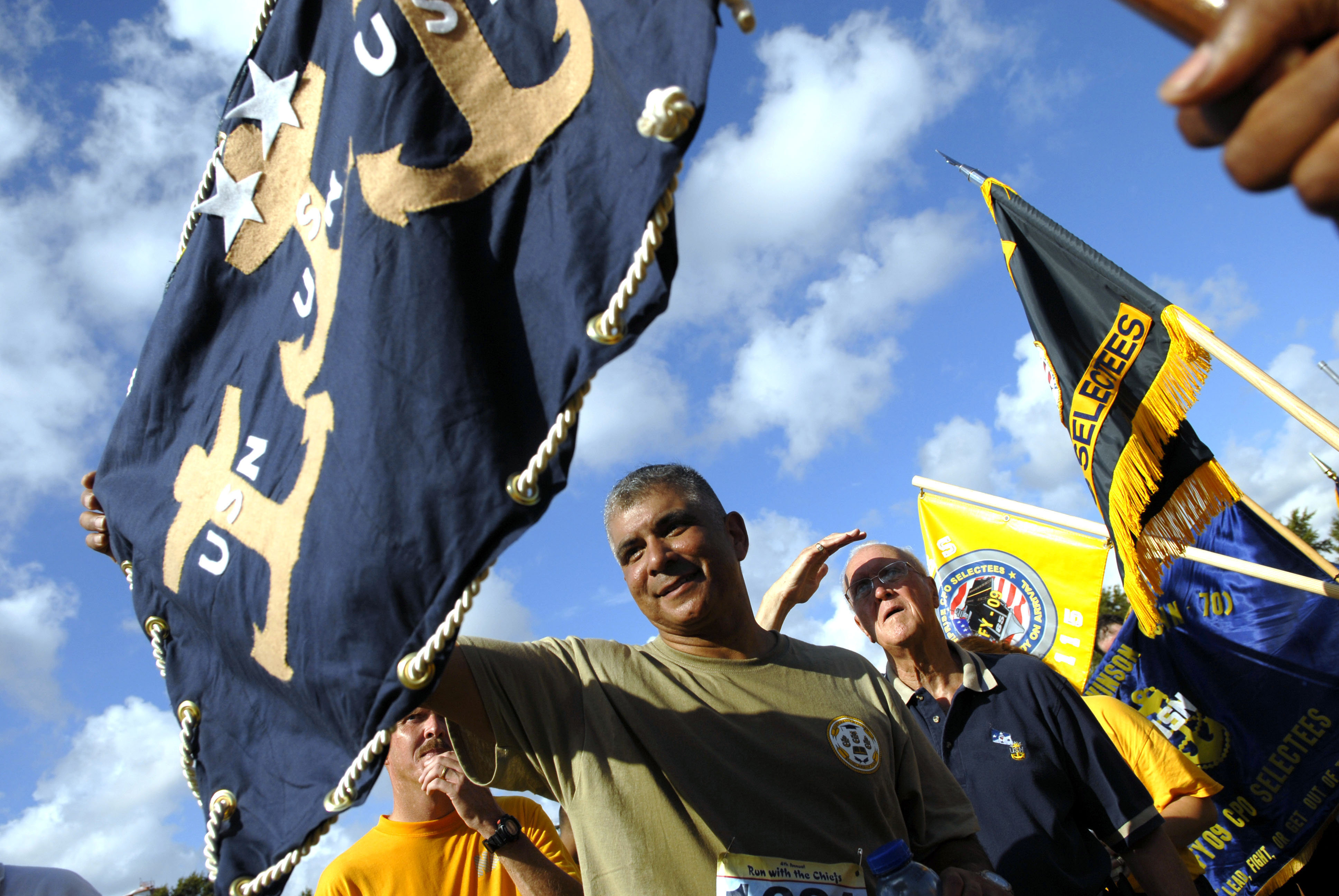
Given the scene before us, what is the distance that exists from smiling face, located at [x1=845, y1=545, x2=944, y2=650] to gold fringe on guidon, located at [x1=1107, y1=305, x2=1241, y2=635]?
58.5 inches

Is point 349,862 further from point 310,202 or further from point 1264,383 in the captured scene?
point 1264,383

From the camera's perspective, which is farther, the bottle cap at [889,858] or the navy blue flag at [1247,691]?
the navy blue flag at [1247,691]

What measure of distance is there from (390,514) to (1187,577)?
6.25 meters

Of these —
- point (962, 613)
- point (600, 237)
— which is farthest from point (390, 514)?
point (962, 613)

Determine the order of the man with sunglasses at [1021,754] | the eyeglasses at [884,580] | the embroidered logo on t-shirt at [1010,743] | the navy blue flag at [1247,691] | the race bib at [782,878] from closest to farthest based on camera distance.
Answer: the race bib at [782,878] < the man with sunglasses at [1021,754] < the embroidered logo on t-shirt at [1010,743] < the eyeglasses at [884,580] < the navy blue flag at [1247,691]

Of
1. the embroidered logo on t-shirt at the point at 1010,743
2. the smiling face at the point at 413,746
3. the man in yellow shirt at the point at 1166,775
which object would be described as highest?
the smiling face at the point at 413,746

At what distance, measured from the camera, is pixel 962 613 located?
6.34 meters

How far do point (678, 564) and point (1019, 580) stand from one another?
4.65 meters

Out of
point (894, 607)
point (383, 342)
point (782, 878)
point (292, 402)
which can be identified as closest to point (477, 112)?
point (383, 342)

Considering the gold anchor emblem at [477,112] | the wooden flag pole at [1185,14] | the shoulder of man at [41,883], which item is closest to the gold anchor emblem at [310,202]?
the gold anchor emblem at [477,112]

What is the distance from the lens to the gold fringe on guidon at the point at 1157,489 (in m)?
4.57

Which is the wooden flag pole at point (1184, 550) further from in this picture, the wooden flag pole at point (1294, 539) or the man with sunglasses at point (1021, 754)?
the man with sunglasses at point (1021, 754)

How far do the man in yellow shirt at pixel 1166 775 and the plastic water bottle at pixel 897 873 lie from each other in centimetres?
222

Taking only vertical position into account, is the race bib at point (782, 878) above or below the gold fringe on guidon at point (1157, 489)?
below
